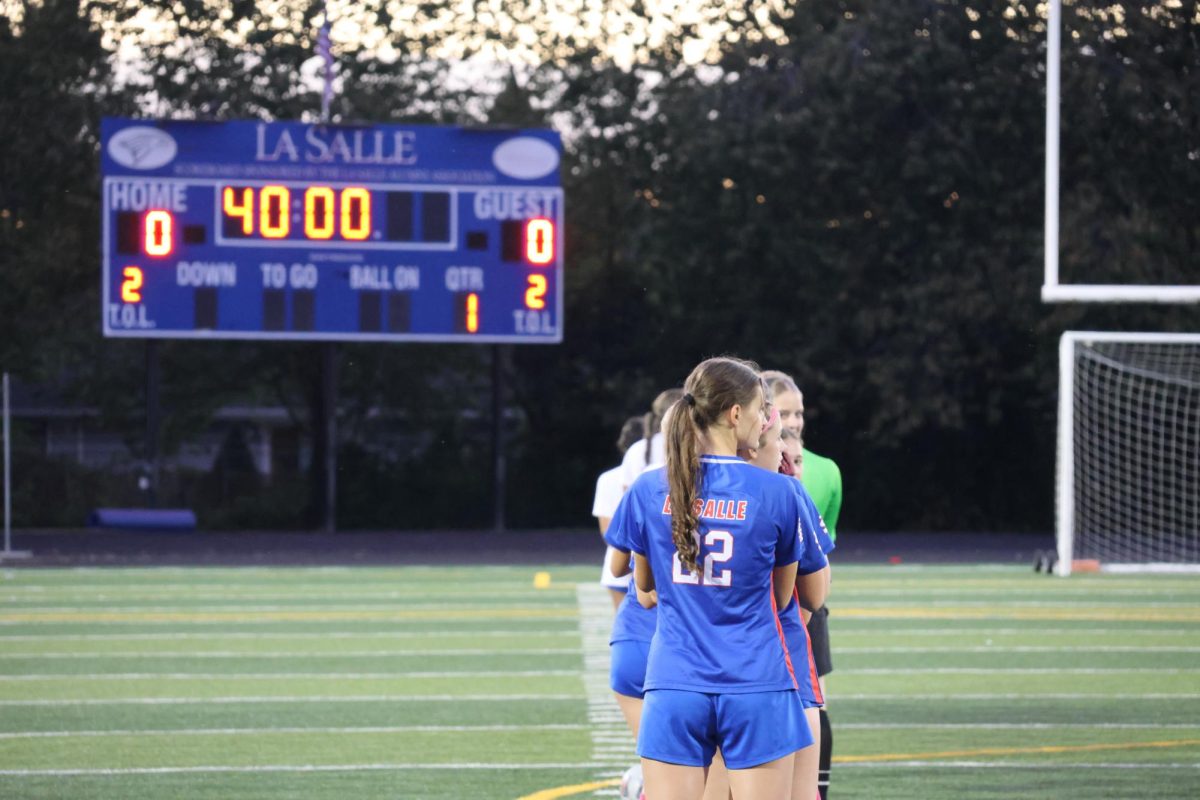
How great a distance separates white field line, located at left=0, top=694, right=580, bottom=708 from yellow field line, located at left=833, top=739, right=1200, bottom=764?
2.49 metres

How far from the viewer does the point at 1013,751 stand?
868 cm

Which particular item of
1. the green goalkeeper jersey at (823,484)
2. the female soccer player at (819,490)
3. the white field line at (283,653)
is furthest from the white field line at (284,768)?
the white field line at (283,653)

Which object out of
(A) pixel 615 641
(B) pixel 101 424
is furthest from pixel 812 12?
(A) pixel 615 641

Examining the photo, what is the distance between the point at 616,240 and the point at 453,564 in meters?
11.4

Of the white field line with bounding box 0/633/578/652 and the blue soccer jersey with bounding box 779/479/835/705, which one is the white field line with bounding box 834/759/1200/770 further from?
the white field line with bounding box 0/633/578/652

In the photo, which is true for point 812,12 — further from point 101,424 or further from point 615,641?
point 615,641

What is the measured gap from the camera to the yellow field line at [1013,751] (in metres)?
8.44

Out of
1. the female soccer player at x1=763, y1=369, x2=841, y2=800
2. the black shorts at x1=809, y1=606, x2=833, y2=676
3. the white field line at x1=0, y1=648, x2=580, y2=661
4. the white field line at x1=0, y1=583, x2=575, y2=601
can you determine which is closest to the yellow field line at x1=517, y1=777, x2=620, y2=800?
the female soccer player at x1=763, y1=369, x2=841, y2=800

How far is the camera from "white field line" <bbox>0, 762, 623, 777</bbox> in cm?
816

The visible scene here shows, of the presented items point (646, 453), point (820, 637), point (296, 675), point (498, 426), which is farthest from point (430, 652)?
point (498, 426)

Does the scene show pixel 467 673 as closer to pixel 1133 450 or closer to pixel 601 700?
pixel 601 700

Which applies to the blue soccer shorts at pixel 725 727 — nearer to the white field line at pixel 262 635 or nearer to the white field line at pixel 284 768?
the white field line at pixel 284 768

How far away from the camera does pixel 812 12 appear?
29.6 metres

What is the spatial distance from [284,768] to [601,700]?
2.72 m
